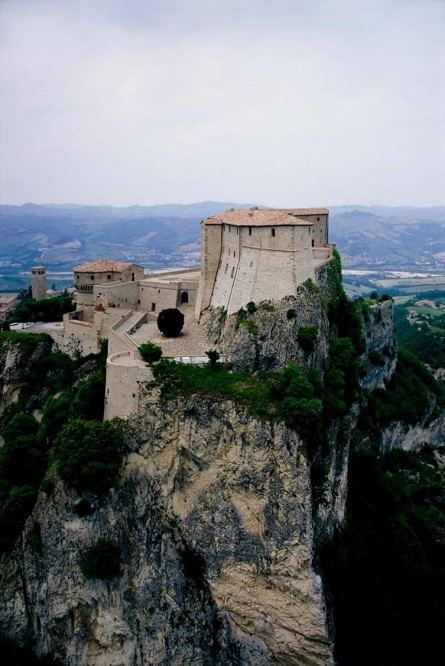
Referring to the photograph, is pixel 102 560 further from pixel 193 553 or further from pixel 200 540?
pixel 200 540

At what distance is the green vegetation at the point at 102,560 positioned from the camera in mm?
40562

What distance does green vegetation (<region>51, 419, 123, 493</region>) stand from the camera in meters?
40.1

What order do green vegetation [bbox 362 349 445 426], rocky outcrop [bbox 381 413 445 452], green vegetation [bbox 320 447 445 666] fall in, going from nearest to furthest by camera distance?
1. green vegetation [bbox 320 447 445 666]
2. green vegetation [bbox 362 349 445 426]
3. rocky outcrop [bbox 381 413 445 452]

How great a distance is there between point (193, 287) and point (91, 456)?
67.7 ft

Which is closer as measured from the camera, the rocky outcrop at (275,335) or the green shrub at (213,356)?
the green shrub at (213,356)

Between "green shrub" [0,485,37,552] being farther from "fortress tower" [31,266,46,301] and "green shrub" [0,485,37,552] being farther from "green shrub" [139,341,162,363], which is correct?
"fortress tower" [31,266,46,301]

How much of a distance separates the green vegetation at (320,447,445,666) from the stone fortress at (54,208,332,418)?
695 inches

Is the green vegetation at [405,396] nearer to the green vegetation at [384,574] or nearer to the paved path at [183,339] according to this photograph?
the green vegetation at [384,574]

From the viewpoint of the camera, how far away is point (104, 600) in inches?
1625

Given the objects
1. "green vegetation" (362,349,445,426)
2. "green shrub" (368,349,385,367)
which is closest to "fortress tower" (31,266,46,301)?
"green shrub" (368,349,385,367)

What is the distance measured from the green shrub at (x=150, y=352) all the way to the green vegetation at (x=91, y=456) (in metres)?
5.16

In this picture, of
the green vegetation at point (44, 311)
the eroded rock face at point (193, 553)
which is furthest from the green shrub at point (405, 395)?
the green vegetation at point (44, 311)

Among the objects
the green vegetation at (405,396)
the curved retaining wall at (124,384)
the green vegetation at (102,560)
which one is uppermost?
the curved retaining wall at (124,384)

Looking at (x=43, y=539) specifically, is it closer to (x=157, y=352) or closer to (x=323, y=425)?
(x=157, y=352)
